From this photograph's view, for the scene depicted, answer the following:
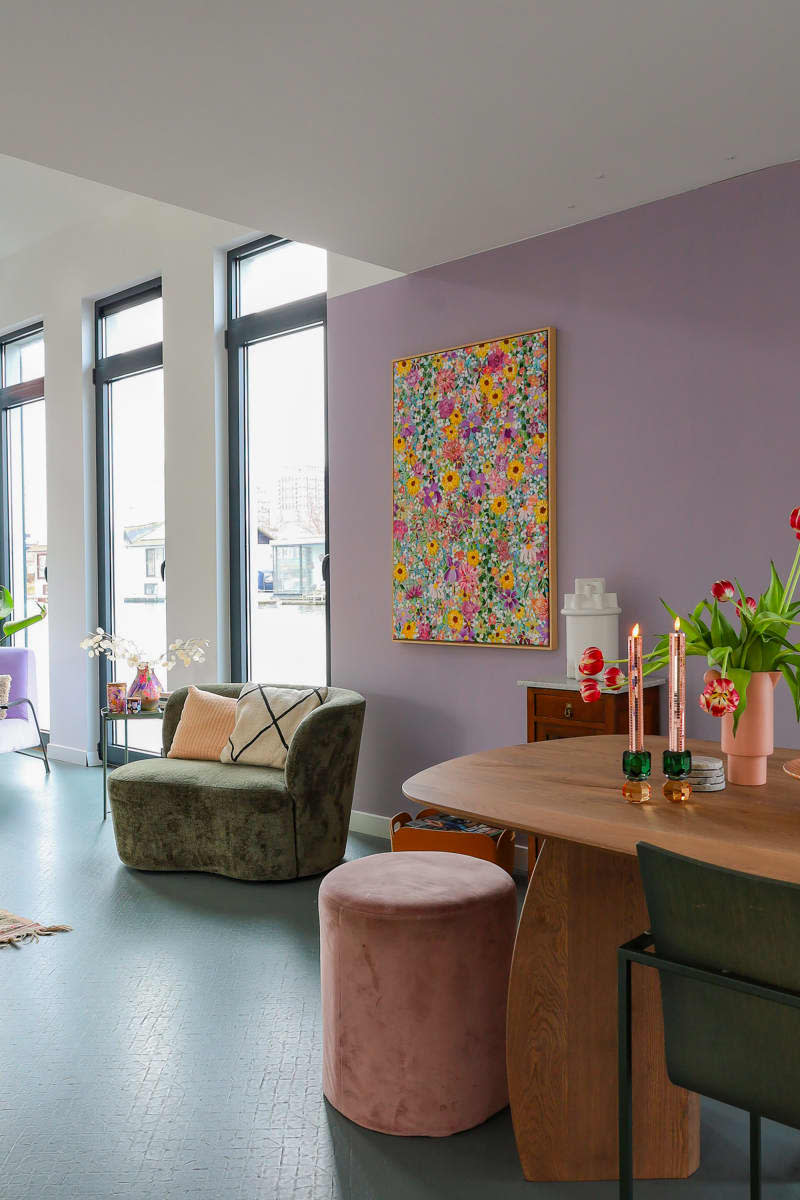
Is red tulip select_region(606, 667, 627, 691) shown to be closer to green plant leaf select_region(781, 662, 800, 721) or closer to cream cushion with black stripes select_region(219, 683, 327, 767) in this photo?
green plant leaf select_region(781, 662, 800, 721)

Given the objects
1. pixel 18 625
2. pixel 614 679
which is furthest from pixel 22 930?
pixel 18 625

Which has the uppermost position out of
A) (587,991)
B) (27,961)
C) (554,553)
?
(554,553)

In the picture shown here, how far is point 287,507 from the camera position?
16.9 ft

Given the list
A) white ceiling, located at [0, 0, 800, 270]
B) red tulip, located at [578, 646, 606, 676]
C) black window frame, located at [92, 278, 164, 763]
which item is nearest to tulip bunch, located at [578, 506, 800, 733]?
red tulip, located at [578, 646, 606, 676]

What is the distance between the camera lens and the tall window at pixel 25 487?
7.11 metres

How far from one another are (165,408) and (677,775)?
4517 mm

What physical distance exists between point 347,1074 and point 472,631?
7.20 ft

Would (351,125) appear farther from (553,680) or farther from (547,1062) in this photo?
(547,1062)

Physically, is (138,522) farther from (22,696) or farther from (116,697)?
(116,697)

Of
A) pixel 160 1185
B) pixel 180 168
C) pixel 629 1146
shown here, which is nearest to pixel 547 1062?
pixel 629 1146

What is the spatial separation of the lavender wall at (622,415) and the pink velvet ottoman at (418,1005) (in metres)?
1.62

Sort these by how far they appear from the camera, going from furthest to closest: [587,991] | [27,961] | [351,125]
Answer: [27,961], [351,125], [587,991]

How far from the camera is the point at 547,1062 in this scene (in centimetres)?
194

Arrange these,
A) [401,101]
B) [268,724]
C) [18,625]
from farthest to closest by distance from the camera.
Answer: [18,625]
[268,724]
[401,101]
